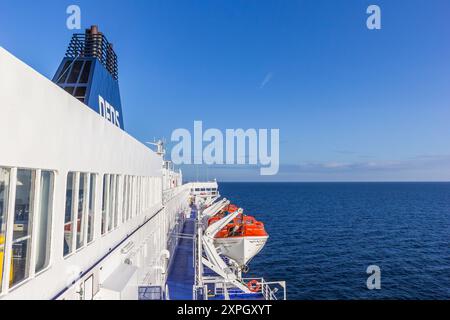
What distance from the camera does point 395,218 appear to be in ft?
200

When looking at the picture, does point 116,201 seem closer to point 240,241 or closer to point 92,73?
point 92,73

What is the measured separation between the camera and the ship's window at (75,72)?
13.1 m

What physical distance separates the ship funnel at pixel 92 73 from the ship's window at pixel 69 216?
8.67 m

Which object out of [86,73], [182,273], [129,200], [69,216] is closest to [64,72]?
[86,73]

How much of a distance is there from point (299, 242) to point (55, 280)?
3795 cm

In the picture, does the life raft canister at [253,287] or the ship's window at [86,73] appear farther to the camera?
the life raft canister at [253,287]

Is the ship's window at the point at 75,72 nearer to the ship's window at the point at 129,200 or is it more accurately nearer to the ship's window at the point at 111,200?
the ship's window at the point at 129,200

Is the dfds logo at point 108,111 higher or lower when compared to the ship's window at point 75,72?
lower

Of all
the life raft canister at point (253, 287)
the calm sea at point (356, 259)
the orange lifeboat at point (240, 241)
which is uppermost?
the orange lifeboat at point (240, 241)

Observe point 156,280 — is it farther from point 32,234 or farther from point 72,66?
point 72,66

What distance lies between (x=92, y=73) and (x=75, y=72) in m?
0.72

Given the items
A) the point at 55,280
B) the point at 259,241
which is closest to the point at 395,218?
the point at 259,241

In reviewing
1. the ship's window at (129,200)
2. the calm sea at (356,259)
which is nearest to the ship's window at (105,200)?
the ship's window at (129,200)

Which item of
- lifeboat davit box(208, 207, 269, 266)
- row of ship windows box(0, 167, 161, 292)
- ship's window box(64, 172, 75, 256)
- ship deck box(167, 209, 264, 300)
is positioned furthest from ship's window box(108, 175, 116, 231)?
lifeboat davit box(208, 207, 269, 266)
